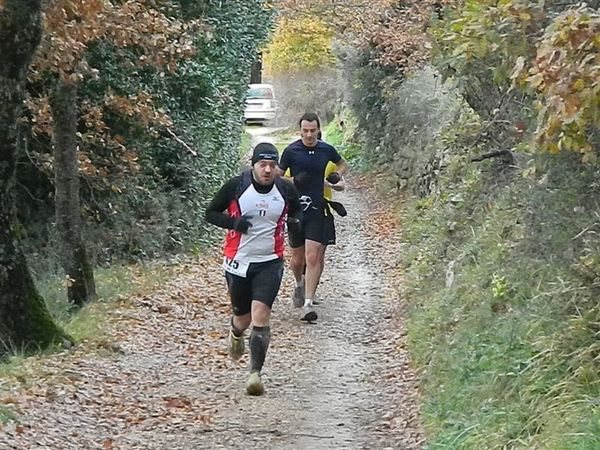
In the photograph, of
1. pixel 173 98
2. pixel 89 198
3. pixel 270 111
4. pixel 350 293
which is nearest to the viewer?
pixel 350 293

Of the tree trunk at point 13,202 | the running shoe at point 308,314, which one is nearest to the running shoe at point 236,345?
the tree trunk at point 13,202

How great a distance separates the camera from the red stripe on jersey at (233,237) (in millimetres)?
8430

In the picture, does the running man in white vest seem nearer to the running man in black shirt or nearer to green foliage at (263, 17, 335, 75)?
the running man in black shirt

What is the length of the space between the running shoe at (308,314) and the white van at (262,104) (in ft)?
111

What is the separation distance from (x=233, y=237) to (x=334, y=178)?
130 inches

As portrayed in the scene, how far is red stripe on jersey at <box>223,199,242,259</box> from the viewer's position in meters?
8.43

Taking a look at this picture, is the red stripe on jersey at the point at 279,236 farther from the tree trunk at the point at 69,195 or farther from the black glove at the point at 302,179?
the tree trunk at the point at 69,195

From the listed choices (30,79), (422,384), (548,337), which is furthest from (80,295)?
(548,337)

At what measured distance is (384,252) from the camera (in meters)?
17.4

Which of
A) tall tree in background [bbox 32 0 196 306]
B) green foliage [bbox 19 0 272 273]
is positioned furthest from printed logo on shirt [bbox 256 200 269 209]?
green foliage [bbox 19 0 272 273]

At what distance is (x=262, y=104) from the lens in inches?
1795

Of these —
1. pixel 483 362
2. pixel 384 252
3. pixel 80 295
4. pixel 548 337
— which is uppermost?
pixel 548 337

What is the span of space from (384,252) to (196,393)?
8995 mm

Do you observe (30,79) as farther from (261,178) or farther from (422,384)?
(422,384)
